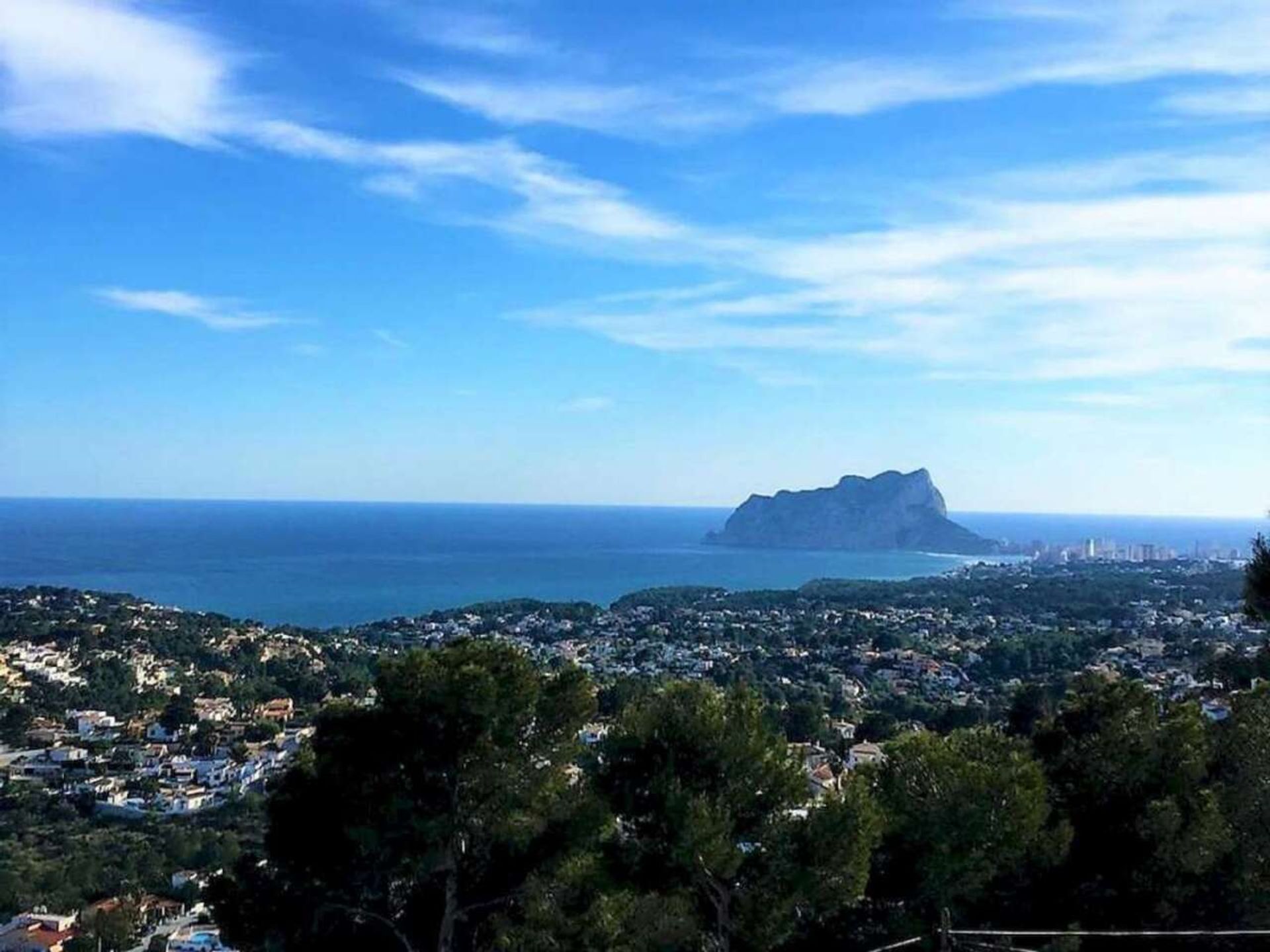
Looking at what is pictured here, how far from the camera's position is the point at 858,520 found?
117 metres

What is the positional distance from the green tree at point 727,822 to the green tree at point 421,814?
1.33 ft

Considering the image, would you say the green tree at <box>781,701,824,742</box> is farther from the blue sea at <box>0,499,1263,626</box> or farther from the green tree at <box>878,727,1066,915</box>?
the blue sea at <box>0,499,1263,626</box>

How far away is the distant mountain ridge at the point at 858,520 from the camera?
113812mm

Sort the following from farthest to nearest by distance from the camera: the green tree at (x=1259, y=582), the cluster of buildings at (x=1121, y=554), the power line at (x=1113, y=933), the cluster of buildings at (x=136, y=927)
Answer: the cluster of buildings at (x=1121, y=554), the cluster of buildings at (x=136, y=927), the green tree at (x=1259, y=582), the power line at (x=1113, y=933)

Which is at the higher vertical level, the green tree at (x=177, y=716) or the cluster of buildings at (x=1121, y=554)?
the cluster of buildings at (x=1121, y=554)

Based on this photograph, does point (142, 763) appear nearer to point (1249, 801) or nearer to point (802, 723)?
point (802, 723)

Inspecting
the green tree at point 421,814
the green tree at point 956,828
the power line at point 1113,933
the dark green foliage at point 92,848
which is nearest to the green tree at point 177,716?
the dark green foliage at point 92,848

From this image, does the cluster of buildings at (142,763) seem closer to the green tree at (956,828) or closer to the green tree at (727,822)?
the green tree at (727,822)

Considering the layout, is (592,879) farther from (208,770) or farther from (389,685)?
(208,770)

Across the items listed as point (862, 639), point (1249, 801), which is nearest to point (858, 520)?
point (862, 639)

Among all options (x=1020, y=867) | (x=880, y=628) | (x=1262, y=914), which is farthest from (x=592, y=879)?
(x=880, y=628)

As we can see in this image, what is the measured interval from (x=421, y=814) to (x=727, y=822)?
1503 millimetres

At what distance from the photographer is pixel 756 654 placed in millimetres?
33438

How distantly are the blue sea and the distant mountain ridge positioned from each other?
16.6 ft
